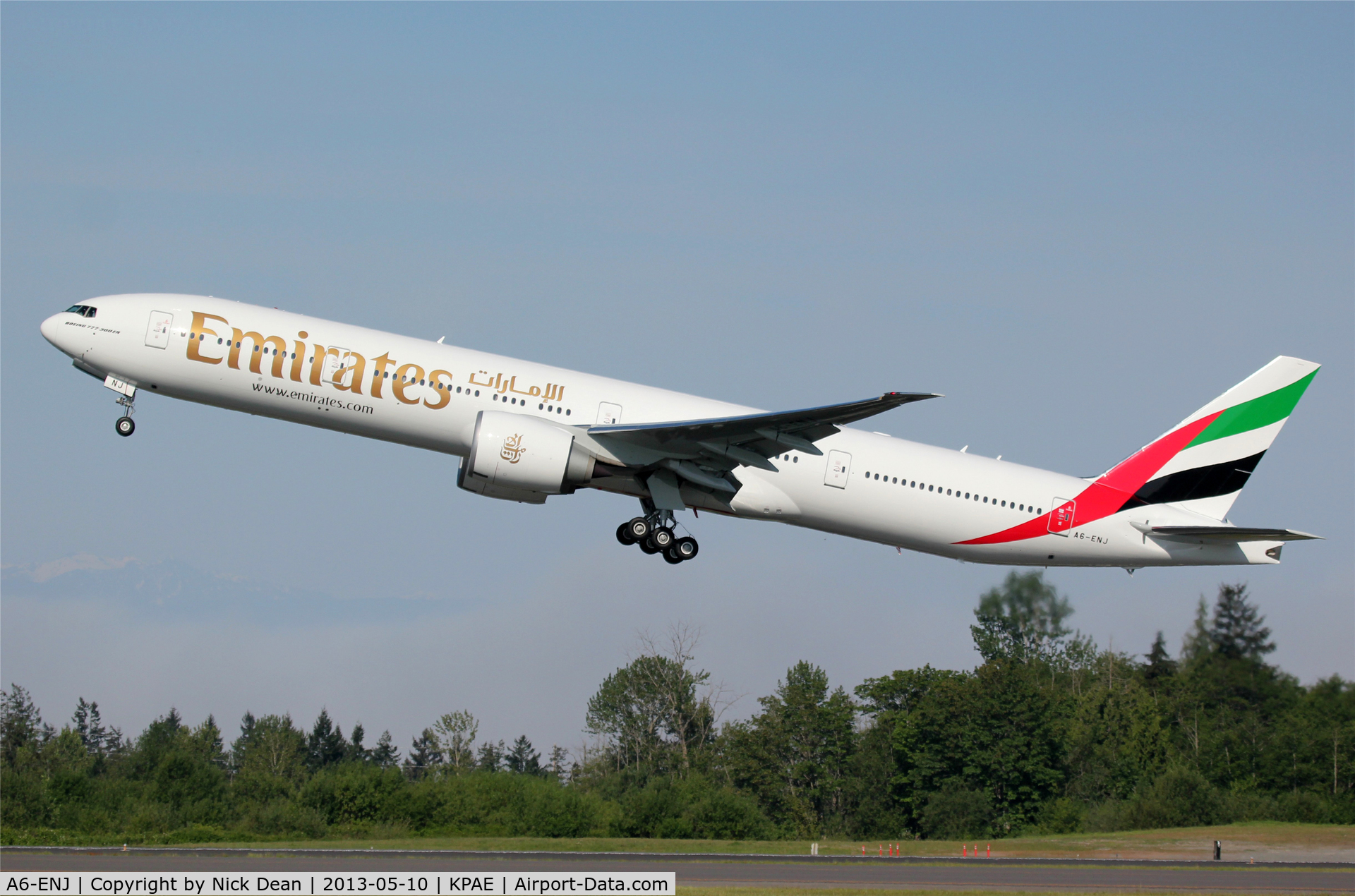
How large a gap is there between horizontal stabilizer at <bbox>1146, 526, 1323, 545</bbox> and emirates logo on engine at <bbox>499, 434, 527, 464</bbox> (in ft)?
54.2

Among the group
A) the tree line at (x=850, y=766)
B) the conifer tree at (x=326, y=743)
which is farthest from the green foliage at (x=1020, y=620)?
the conifer tree at (x=326, y=743)

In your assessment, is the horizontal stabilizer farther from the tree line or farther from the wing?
the tree line

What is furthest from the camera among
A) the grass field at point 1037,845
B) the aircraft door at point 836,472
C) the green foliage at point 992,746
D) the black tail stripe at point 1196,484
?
the green foliage at point 992,746

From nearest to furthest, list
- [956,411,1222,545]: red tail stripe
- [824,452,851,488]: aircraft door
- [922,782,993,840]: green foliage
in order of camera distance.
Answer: [824,452,851,488]: aircraft door < [956,411,1222,545]: red tail stripe < [922,782,993,840]: green foliage

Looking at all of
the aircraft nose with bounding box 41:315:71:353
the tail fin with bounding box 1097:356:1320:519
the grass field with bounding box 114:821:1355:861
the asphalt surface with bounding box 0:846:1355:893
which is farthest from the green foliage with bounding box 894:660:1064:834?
the aircraft nose with bounding box 41:315:71:353

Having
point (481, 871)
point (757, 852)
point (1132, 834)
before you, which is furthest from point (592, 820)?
point (1132, 834)

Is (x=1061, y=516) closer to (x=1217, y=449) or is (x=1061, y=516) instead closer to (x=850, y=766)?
(x=1217, y=449)

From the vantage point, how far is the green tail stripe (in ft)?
117

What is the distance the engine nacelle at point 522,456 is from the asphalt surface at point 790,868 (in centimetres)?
951

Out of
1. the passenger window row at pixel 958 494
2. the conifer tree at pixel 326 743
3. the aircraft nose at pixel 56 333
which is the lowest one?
the conifer tree at pixel 326 743

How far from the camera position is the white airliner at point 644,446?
30.3 metres

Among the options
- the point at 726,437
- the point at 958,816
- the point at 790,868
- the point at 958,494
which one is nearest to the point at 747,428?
the point at 726,437

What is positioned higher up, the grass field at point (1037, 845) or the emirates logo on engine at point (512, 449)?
the emirates logo on engine at point (512, 449)

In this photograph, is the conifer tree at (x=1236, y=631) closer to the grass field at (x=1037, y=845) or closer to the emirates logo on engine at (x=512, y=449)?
the grass field at (x=1037, y=845)
